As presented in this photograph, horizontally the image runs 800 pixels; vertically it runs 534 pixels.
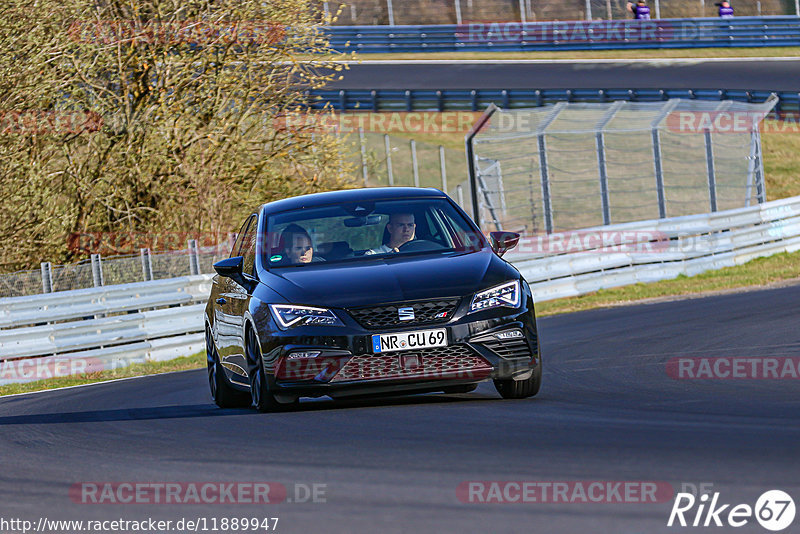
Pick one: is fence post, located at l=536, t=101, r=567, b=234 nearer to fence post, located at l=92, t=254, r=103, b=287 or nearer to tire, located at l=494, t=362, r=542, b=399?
fence post, located at l=92, t=254, r=103, b=287

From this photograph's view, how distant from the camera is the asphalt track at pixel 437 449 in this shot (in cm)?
520

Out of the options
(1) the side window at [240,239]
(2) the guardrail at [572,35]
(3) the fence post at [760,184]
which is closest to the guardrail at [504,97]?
(2) the guardrail at [572,35]

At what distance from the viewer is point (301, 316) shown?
335 inches

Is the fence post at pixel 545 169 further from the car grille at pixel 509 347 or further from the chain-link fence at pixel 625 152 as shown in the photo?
the car grille at pixel 509 347

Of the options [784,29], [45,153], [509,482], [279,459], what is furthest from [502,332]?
[784,29]

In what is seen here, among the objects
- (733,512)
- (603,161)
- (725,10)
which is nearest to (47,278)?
(603,161)

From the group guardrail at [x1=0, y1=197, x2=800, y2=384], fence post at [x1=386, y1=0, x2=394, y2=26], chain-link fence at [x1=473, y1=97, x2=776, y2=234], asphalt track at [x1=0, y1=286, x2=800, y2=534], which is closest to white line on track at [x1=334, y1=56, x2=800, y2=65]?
fence post at [x1=386, y1=0, x2=394, y2=26]

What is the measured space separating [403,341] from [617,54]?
4051 cm

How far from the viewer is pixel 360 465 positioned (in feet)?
20.9

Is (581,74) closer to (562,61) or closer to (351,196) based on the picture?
(562,61)

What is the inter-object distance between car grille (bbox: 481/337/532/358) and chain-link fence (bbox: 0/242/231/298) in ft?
30.7

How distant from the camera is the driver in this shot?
9422 millimetres

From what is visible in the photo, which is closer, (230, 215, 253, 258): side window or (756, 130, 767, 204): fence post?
(230, 215, 253, 258): side window

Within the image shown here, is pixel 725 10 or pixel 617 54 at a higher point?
pixel 725 10
